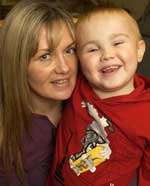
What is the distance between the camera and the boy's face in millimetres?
1422

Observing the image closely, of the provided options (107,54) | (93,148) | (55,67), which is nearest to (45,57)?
(55,67)

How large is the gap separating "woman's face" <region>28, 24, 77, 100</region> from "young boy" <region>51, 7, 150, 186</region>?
0.21 feet

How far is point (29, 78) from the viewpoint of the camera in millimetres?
1628

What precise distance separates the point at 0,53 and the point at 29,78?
0.15 metres

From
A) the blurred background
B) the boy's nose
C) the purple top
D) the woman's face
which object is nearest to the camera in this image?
the boy's nose

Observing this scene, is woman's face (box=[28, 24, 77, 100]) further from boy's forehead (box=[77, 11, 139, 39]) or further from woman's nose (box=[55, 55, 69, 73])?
boy's forehead (box=[77, 11, 139, 39])

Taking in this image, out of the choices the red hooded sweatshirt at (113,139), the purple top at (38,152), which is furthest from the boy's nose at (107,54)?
the purple top at (38,152)

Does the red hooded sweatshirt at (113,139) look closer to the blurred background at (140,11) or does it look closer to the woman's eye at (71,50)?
the woman's eye at (71,50)

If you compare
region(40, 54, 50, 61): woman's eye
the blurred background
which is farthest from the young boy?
the blurred background

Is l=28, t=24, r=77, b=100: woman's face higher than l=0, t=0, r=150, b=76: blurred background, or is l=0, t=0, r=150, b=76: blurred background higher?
l=28, t=24, r=77, b=100: woman's face

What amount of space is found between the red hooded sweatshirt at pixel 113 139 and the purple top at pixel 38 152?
0.15 m

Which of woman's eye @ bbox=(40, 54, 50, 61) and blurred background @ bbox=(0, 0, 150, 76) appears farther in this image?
blurred background @ bbox=(0, 0, 150, 76)

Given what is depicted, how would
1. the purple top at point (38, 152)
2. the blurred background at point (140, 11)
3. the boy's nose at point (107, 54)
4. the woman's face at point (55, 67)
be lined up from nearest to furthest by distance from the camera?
the boy's nose at point (107, 54), the woman's face at point (55, 67), the purple top at point (38, 152), the blurred background at point (140, 11)

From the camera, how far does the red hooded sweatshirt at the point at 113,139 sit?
1.41 meters
